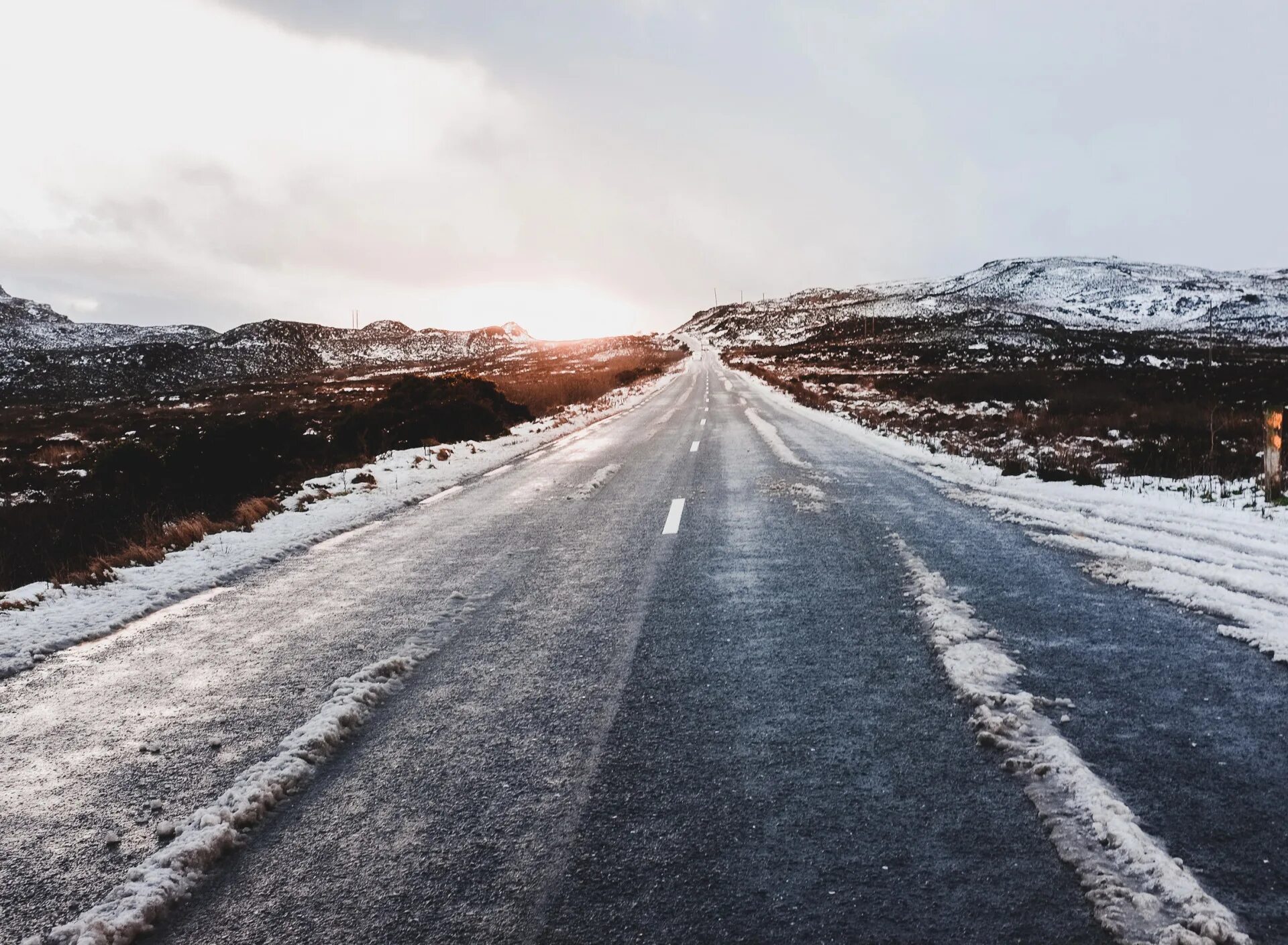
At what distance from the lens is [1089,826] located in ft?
7.49

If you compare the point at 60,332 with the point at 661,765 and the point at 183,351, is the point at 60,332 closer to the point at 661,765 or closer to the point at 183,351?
the point at 183,351

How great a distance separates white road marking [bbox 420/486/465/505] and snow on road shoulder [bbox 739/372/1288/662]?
275 inches

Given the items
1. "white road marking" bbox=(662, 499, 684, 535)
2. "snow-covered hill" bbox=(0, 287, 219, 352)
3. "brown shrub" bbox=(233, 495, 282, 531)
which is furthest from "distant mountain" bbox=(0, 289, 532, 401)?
"white road marking" bbox=(662, 499, 684, 535)

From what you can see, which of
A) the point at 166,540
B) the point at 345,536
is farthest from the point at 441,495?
the point at 166,540

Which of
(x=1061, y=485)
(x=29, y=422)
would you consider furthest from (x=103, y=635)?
(x=29, y=422)

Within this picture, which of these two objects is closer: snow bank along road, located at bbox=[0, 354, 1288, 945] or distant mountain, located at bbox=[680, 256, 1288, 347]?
snow bank along road, located at bbox=[0, 354, 1288, 945]

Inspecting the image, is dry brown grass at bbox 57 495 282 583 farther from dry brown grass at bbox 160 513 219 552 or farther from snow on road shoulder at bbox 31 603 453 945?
snow on road shoulder at bbox 31 603 453 945

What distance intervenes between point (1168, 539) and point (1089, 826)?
5006 millimetres

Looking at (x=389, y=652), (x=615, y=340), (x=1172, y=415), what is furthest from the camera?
(x=615, y=340)

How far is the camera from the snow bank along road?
2033 mm

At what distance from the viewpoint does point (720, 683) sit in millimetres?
3537

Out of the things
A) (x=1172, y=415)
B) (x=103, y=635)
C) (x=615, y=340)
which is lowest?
(x=103, y=635)

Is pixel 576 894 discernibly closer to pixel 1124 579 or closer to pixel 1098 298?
pixel 1124 579

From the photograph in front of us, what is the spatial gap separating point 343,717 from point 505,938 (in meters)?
1.71
